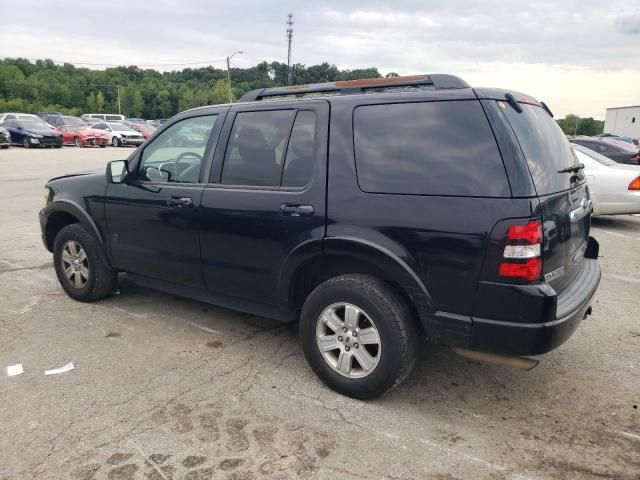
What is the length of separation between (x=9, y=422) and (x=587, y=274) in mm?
3692

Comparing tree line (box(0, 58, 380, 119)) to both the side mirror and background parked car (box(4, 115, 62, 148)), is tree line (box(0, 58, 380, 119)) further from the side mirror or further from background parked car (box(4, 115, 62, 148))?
the side mirror

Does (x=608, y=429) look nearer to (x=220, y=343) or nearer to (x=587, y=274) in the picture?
(x=587, y=274)

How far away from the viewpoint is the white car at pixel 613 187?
8.68m

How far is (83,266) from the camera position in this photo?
193 inches

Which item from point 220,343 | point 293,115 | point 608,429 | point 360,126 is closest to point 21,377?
point 220,343

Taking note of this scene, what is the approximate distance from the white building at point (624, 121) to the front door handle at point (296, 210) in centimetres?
9306

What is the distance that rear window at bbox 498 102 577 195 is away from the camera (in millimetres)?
2863

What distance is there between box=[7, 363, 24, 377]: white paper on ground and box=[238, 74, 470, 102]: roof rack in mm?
2516

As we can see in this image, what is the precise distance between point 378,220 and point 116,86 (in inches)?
4071

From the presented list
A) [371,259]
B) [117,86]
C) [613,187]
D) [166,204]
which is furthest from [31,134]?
[117,86]

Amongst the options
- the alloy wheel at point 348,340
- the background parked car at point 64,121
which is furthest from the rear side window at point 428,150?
the background parked car at point 64,121

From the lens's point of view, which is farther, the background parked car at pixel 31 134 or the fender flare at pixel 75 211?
the background parked car at pixel 31 134

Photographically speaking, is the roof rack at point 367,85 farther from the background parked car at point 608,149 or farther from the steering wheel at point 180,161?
the background parked car at point 608,149

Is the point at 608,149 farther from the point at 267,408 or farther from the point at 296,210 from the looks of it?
the point at 267,408
